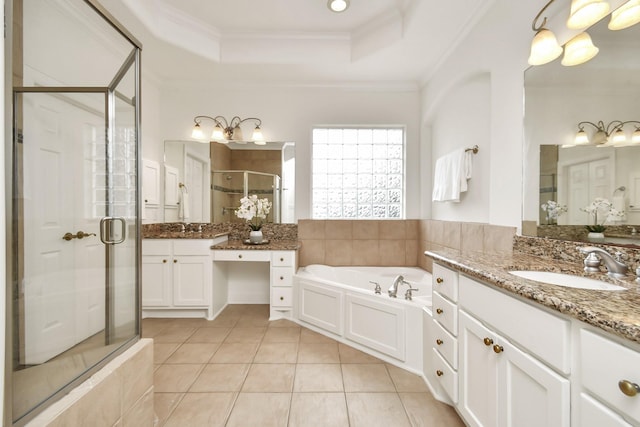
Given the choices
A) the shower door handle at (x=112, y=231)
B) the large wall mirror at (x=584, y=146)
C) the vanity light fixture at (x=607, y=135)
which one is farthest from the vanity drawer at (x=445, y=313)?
the shower door handle at (x=112, y=231)

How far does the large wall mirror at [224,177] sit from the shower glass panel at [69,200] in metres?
1.89

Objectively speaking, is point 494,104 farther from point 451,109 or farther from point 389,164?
point 389,164

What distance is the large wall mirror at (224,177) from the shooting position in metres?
3.35

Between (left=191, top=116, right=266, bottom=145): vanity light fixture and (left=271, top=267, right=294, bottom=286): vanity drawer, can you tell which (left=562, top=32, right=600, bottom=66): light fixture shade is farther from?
(left=191, top=116, right=266, bottom=145): vanity light fixture

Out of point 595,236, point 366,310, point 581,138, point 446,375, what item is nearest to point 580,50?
point 581,138

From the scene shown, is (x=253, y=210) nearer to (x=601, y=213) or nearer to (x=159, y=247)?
(x=159, y=247)

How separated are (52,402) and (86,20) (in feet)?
4.76

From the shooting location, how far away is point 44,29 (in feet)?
3.56

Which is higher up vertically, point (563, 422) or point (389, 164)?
point (389, 164)

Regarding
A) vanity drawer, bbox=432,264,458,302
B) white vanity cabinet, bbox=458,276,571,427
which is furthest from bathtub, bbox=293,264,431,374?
white vanity cabinet, bbox=458,276,571,427

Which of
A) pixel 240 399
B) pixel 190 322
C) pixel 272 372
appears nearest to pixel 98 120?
pixel 240 399

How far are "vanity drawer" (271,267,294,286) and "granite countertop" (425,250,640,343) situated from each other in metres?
1.76

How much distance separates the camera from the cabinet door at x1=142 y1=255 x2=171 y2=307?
2.86m

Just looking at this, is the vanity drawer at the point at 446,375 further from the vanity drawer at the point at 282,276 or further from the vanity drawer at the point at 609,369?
the vanity drawer at the point at 282,276
